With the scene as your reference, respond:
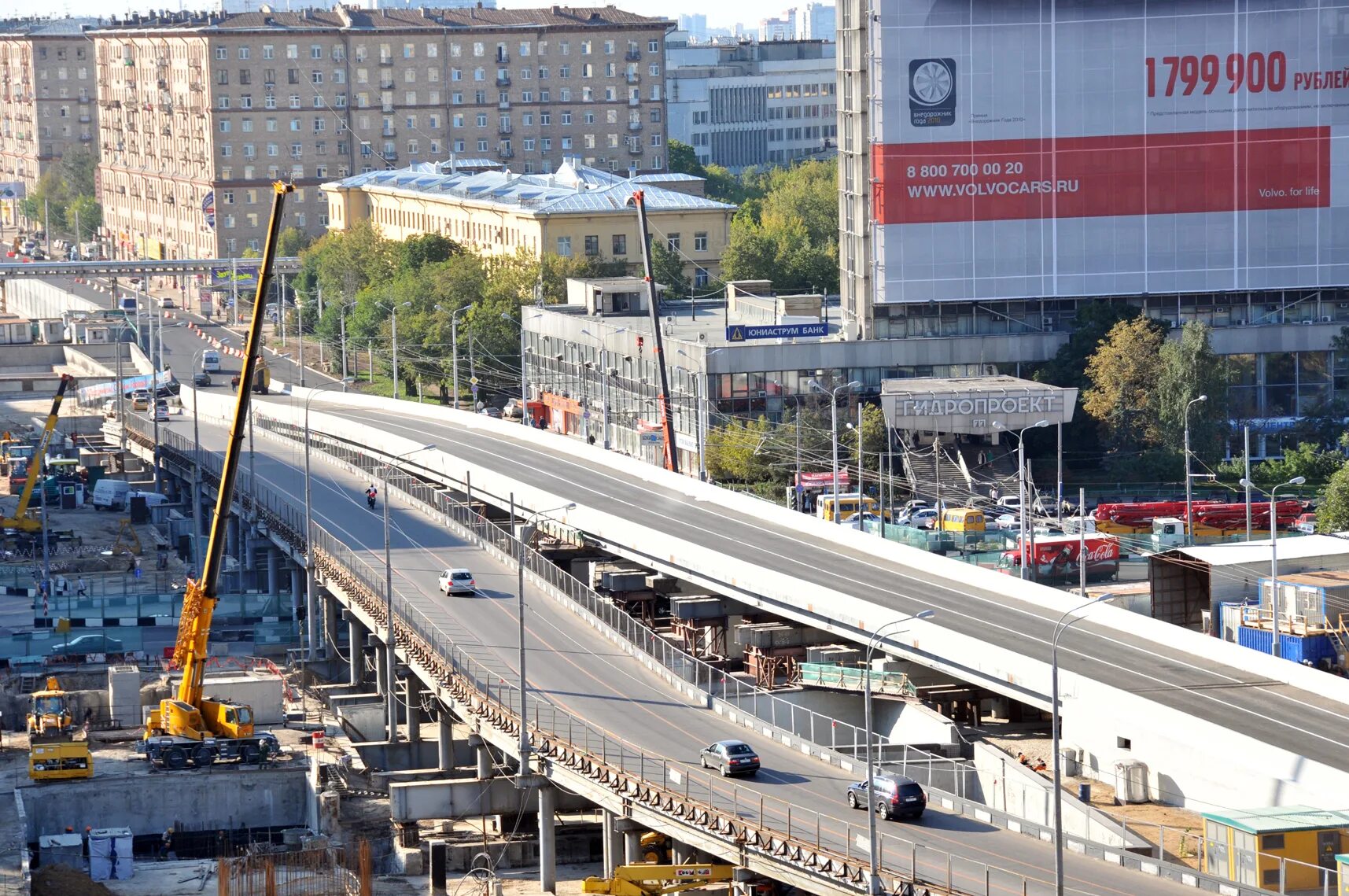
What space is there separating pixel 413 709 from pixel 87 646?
57.9 ft

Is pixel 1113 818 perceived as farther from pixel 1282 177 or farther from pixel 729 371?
pixel 1282 177

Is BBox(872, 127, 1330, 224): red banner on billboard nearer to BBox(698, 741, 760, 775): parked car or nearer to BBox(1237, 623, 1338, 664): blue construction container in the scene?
BBox(1237, 623, 1338, 664): blue construction container

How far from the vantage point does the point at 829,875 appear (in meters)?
47.4

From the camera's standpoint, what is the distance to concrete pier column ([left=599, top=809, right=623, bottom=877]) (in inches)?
2247

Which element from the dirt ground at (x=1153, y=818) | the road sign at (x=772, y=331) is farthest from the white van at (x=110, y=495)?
the dirt ground at (x=1153, y=818)

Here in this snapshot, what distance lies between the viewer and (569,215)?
15262 cm

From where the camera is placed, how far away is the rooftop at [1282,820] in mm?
46906

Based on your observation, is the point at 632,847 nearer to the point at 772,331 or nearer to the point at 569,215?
the point at 772,331

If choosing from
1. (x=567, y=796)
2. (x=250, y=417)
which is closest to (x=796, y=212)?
(x=250, y=417)

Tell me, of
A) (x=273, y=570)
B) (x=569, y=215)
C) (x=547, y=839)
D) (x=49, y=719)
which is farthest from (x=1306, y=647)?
(x=569, y=215)

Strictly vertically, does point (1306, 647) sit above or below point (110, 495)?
above

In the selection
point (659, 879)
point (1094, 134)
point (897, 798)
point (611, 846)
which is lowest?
point (611, 846)

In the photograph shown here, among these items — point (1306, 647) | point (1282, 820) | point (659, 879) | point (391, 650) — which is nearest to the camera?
point (1282, 820)

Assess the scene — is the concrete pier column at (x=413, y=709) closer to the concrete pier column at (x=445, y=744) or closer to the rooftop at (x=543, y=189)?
the concrete pier column at (x=445, y=744)
